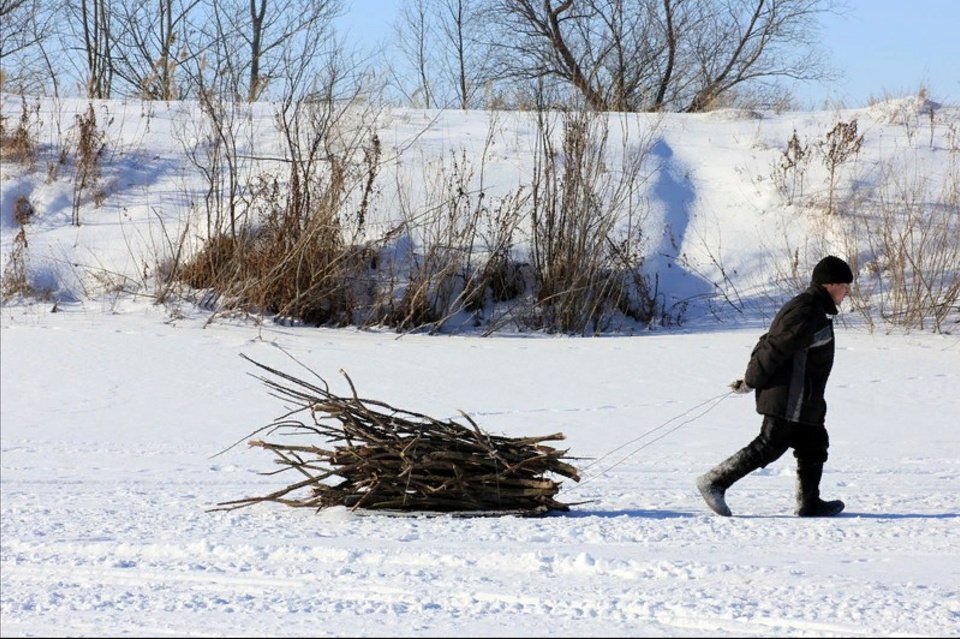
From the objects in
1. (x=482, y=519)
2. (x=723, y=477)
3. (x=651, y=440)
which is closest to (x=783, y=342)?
(x=723, y=477)

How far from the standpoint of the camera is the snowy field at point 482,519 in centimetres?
454

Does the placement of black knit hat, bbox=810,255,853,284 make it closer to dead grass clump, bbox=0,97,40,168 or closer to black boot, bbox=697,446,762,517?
black boot, bbox=697,446,762,517

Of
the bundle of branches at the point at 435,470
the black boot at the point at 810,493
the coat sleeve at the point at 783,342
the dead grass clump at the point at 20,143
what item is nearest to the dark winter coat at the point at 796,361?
the coat sleeve at the point at 783,342

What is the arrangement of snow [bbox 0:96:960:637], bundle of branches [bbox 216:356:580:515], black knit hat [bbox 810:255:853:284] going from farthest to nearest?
bundle of branches [bbox 216:356:580:515]
black knit hat [bbox 810:255:853:284]
snow [bbox 0:96:960:637]

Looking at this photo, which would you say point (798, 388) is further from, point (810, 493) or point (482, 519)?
point (482, 519)

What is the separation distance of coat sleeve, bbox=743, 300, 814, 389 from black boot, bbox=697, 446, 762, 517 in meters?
0.40

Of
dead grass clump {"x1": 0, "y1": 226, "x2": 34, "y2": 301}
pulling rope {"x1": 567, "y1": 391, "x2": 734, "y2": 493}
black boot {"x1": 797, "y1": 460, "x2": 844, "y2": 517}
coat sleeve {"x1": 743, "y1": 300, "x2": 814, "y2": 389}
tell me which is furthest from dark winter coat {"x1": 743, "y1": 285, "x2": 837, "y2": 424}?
dead grass clump {"x1": 0, "y1": 226, "x2": 34, "y2": 301}

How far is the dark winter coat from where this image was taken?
256 inches

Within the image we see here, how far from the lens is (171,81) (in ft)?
78.6

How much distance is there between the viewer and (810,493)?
6.69 m

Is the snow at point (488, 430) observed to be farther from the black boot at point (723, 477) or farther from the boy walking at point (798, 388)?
the boy walking at point (798, 388)

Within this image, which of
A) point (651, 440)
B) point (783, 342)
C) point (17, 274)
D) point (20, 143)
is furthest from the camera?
point (20, 143)

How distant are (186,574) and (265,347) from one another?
8.84m

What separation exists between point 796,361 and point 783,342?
145mm
